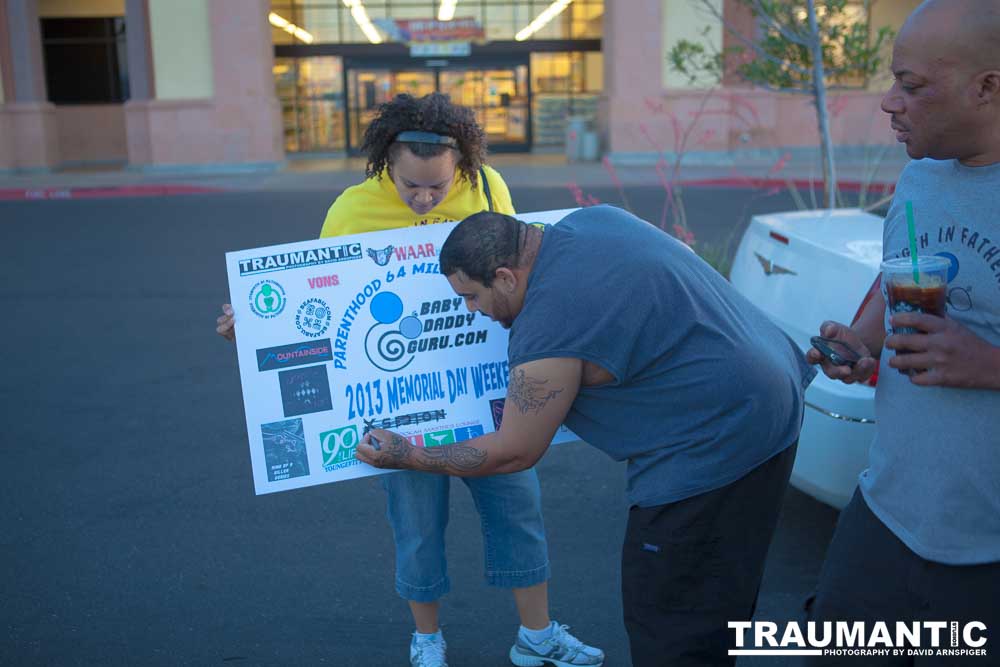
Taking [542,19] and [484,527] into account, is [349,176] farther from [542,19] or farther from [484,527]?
[484,527]

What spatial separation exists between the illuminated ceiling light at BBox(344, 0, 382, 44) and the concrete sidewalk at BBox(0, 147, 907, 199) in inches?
178

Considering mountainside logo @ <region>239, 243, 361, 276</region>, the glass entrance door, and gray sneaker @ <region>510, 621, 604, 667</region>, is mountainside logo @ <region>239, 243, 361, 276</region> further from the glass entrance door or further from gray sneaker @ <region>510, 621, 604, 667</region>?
the glass entrance door

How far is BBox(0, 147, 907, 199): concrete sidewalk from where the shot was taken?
756 inches

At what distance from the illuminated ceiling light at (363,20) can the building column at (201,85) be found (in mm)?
5542

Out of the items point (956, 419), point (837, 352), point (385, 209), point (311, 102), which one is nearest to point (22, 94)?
point (311, 102)

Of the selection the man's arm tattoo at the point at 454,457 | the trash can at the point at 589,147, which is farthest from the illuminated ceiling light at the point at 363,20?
the man's arm tattoo at the point at 454,457

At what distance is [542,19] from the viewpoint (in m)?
28.2

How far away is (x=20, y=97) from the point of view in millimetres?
23859

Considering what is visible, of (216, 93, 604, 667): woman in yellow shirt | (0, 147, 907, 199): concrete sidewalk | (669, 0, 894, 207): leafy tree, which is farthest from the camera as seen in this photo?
(0, 147, 907, 199): concrete sidewalk

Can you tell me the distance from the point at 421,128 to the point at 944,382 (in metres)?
1.82

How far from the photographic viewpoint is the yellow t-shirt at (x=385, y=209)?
3.47 m

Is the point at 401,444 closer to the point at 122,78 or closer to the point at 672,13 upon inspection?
the point at 672,13

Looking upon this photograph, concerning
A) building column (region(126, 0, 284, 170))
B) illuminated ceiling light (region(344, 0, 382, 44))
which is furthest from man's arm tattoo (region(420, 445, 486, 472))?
illuminated ceiling light (region(344, 0, 382, 44))

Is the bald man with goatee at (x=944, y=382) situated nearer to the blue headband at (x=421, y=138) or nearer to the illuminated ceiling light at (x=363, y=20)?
the blue headband at (x=421, y=138)
